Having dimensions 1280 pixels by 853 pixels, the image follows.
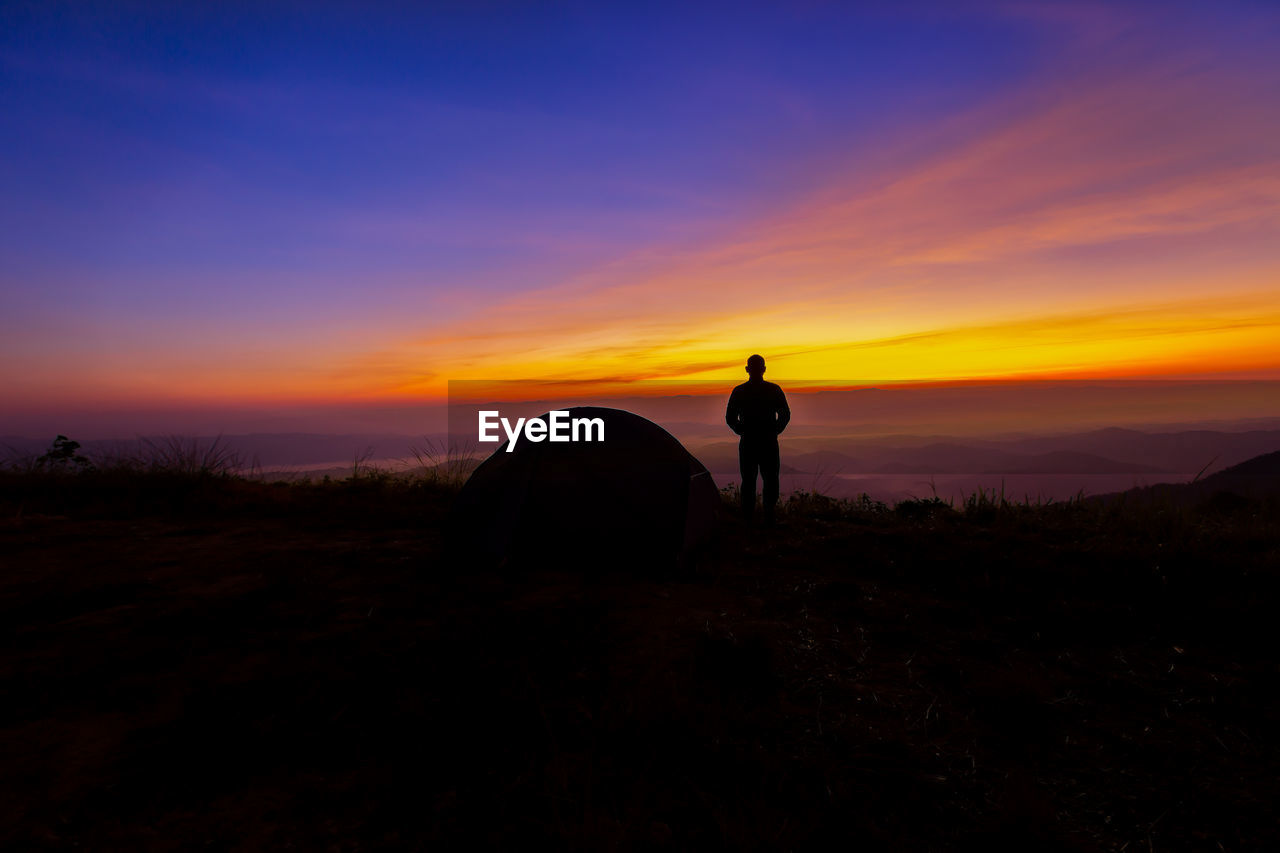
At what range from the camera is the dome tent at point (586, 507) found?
709 cm

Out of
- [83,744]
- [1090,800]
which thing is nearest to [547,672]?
[83,744]

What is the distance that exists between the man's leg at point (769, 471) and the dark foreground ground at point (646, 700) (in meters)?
1.95

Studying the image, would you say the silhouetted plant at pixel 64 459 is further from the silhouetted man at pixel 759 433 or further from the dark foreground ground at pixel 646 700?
the silhouetted man at pixel 759 433

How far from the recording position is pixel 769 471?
32.2 ft

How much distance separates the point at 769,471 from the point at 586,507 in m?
3.83

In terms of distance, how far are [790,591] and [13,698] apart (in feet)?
20.6

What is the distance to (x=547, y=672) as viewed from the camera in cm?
436

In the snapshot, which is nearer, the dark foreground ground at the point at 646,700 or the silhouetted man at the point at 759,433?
the dark foreground ground at the point at 646,700

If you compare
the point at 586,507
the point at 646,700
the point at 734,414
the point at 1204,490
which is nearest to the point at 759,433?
the point at 734,414

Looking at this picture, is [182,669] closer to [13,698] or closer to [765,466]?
[13,698]

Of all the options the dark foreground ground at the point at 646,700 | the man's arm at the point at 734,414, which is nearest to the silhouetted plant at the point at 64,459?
the dark foreground ground at the point at 646,700

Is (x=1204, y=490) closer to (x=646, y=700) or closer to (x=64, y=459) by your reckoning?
(x=646, y=700)

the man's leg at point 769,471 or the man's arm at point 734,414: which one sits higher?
the man's arm at point 734,414

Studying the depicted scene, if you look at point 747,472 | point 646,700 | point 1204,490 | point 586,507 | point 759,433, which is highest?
point 759,433
